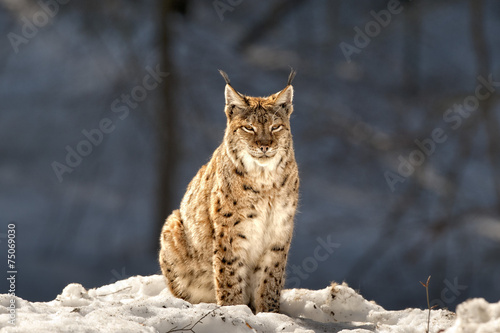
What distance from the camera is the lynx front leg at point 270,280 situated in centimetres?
557

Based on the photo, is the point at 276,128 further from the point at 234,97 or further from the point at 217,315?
the point at 217,315

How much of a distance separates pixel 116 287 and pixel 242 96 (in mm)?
2708

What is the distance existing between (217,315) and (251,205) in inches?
58.6

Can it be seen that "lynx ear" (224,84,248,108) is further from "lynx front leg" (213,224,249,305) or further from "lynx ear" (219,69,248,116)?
"lynx front leg" (213,224,249,305)

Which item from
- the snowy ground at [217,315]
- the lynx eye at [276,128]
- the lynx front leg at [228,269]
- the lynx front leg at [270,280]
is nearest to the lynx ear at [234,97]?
the lynx eye at [276,128]

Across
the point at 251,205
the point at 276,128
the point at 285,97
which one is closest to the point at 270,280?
the point at 251,205

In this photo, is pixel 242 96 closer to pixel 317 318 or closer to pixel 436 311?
pixel 317 318

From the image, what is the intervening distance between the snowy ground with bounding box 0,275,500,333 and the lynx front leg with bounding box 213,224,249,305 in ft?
2.00

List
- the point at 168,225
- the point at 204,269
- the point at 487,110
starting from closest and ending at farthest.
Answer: the point at 204,269 → the point at 168,225 → the point at 487,110

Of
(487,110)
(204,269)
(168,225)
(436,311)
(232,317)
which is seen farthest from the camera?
(487,110)

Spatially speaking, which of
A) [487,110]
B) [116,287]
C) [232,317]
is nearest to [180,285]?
[116,287]

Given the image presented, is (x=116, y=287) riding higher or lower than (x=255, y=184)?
lower

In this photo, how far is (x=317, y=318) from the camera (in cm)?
558

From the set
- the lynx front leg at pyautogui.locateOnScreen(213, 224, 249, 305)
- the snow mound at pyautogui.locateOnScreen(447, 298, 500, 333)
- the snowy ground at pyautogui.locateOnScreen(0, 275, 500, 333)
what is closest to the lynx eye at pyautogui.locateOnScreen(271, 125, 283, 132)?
the lynx front leg at pyautogui.locateOnScreen(213, 224, 249, 305)
